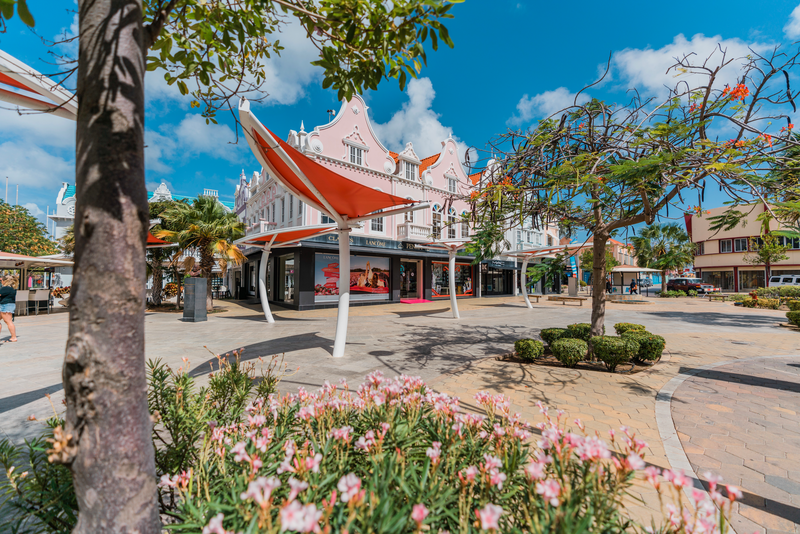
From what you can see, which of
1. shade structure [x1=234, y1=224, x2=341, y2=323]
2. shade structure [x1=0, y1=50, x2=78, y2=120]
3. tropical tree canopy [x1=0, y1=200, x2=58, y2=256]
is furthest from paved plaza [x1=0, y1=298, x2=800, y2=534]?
tropical tree canopy [x1=0, y1=200, x2=58, y2=256]

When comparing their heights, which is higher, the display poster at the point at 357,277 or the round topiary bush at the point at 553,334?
the display poster at the point at 357,277

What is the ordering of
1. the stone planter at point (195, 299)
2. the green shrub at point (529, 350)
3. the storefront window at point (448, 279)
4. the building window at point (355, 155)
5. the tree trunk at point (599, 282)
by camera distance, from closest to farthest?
the tree trunk at point (599, 282), the green shrub at point (529, 350), the stone planter at point (195, 299), the building window at point (355, 155), the storefront window at point (448, 279)

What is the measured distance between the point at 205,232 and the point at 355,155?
1033 centimetres

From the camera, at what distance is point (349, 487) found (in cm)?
126

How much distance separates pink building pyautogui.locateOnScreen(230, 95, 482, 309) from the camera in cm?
1908

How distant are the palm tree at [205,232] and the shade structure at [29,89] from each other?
1341 centimetres

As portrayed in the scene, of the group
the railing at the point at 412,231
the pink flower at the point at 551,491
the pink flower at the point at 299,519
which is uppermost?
the railing at the point at 412,231

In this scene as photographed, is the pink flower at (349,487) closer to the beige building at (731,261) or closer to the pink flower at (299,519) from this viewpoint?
the pink flower at (299,519)

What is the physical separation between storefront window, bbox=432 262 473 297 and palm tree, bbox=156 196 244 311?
14.4 meters

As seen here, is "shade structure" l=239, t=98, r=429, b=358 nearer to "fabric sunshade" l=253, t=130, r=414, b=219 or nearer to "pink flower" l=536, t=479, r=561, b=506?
"fabric sunshade" l=253, t=130, r=414, b=219

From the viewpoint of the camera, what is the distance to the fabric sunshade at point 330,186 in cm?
A: 508

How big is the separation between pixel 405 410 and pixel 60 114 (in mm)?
4544

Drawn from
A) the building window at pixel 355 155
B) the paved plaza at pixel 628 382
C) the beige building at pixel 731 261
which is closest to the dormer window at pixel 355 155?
the building window at pixel 355 155

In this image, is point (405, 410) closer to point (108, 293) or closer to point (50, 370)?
point (108, 293)
